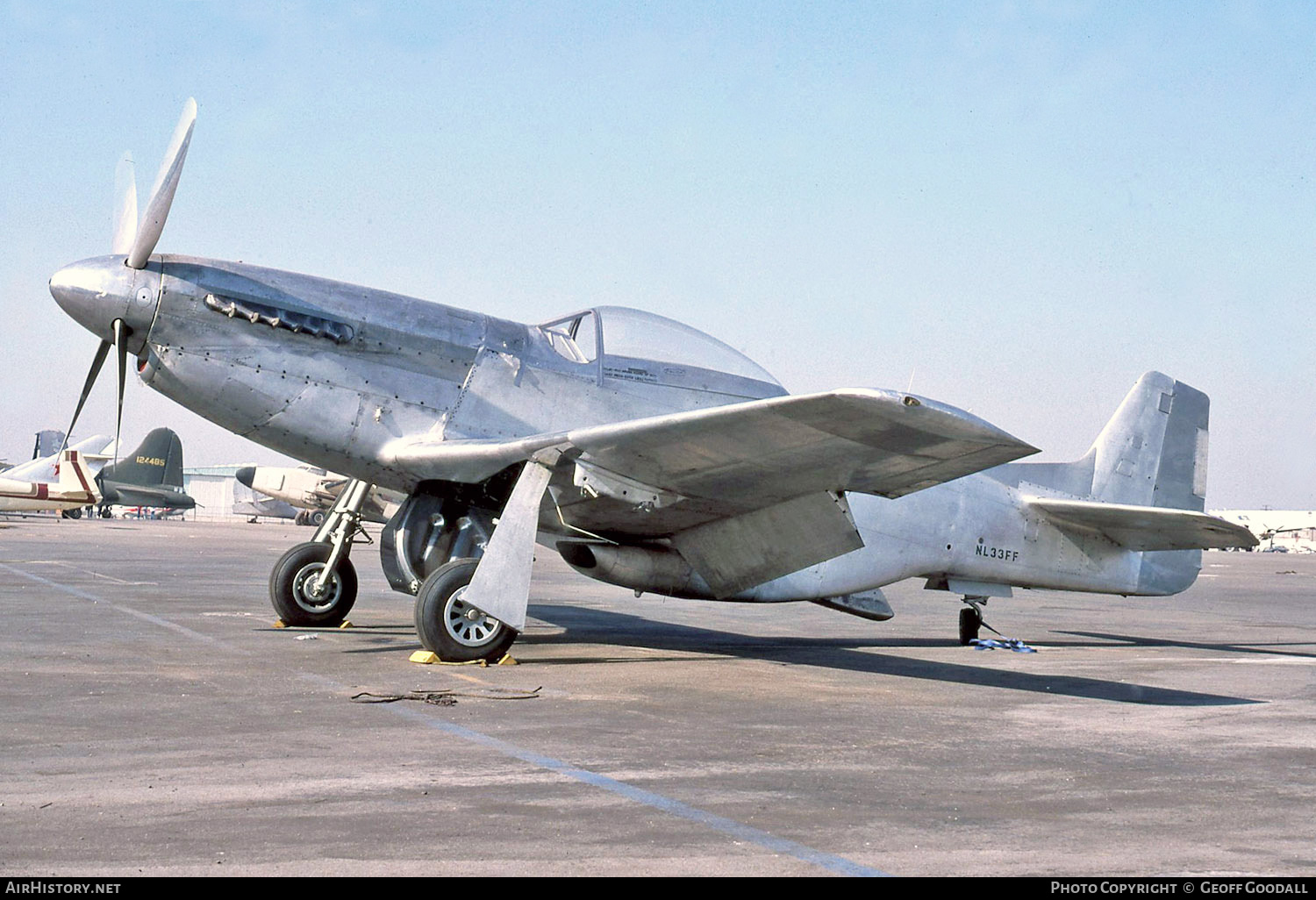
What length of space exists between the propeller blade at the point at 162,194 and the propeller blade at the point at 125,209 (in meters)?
0.84

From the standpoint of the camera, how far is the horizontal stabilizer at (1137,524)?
10164 mm

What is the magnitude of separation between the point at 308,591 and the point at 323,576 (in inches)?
8.0

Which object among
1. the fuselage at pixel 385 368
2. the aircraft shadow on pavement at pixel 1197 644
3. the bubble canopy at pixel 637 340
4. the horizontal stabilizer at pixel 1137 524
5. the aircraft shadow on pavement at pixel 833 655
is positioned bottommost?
the aircraft shadow on pavement at pixel 833 655

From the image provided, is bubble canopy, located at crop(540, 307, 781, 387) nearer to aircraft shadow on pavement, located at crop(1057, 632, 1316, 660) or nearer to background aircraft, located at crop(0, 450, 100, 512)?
aircraft shadow on pavement, located at crop(1057, 632, 1316, 660)

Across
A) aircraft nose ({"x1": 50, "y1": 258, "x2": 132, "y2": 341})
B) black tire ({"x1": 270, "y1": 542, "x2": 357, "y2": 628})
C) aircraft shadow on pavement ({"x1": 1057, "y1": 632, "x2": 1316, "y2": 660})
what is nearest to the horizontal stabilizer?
aircraft shadow on pavement ({"x1": 1057, "y1": 632, "x2": 1316, "y2": 660})

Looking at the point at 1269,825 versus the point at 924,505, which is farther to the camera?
the point at 924,505

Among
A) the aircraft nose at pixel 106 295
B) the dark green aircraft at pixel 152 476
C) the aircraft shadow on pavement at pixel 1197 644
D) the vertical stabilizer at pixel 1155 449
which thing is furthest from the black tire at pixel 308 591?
the dark green aircraft at pixel 152 476

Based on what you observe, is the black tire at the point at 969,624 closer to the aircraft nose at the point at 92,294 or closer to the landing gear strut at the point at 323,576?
the landing gear strut at the point at 323,576

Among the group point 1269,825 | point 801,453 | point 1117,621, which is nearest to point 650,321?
point 801,453

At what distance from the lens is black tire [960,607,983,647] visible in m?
11.7
